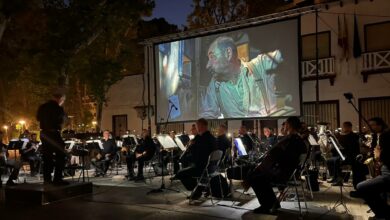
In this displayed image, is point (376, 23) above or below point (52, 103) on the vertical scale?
above

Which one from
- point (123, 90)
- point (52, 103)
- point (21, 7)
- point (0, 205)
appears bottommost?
point (0, 205)

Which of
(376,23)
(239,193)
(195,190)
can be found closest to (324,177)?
(239,193)

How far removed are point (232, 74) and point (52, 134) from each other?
808 centimetres

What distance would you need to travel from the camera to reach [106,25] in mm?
16031

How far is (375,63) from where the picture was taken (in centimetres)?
1595

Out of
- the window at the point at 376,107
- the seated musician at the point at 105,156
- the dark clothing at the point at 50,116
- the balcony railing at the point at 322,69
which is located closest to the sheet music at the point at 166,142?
the seated musician at the point at 105,156

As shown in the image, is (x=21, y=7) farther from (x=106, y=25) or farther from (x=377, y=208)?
(x=377, y=208)

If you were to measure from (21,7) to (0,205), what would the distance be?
7527mm

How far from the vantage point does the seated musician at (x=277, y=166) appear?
6105 mm

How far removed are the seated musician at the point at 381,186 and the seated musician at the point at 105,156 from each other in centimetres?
834

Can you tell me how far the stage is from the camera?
655 centimetres

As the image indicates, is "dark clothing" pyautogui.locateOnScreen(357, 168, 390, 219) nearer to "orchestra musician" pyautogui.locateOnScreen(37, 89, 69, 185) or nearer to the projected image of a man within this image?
"orchestra musician" pyautogui.locateOnScreen(37, 89, 69, 185)

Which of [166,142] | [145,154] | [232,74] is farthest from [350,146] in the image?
[232,74]

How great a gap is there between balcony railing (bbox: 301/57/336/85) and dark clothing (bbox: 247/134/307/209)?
1175 cm
